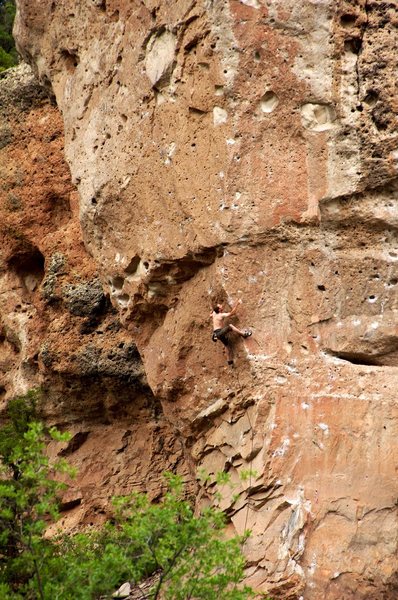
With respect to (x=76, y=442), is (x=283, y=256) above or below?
above

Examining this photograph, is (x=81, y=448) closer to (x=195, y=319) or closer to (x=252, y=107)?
(x=195, y=319)

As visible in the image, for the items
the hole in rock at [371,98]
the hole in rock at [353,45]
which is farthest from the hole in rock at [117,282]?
the hole in rock at [353,45]

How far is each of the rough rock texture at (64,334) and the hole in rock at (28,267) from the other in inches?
0.6

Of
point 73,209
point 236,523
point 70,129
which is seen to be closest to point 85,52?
point 70,129

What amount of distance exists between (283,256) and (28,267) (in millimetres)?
5625

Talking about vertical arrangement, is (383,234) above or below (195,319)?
above

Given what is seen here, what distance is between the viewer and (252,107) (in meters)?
9.62

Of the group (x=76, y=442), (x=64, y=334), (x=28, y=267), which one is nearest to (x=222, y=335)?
(x=64, y=334)

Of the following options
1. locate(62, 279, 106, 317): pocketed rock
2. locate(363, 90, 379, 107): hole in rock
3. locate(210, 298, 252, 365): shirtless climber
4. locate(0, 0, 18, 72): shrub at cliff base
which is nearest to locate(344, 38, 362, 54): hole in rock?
locate(363, 90, 379, 107): hole in rock

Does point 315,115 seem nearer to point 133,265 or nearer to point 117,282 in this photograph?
point 133,265

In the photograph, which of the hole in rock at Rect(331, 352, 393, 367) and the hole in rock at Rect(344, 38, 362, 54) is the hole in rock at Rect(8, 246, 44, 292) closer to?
the hole in rock at Rect(331, 352, 393, 367)

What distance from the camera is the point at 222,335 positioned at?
9.68m

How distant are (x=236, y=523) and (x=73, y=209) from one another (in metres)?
5.67

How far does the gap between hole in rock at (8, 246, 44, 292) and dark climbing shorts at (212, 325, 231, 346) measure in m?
4.90
